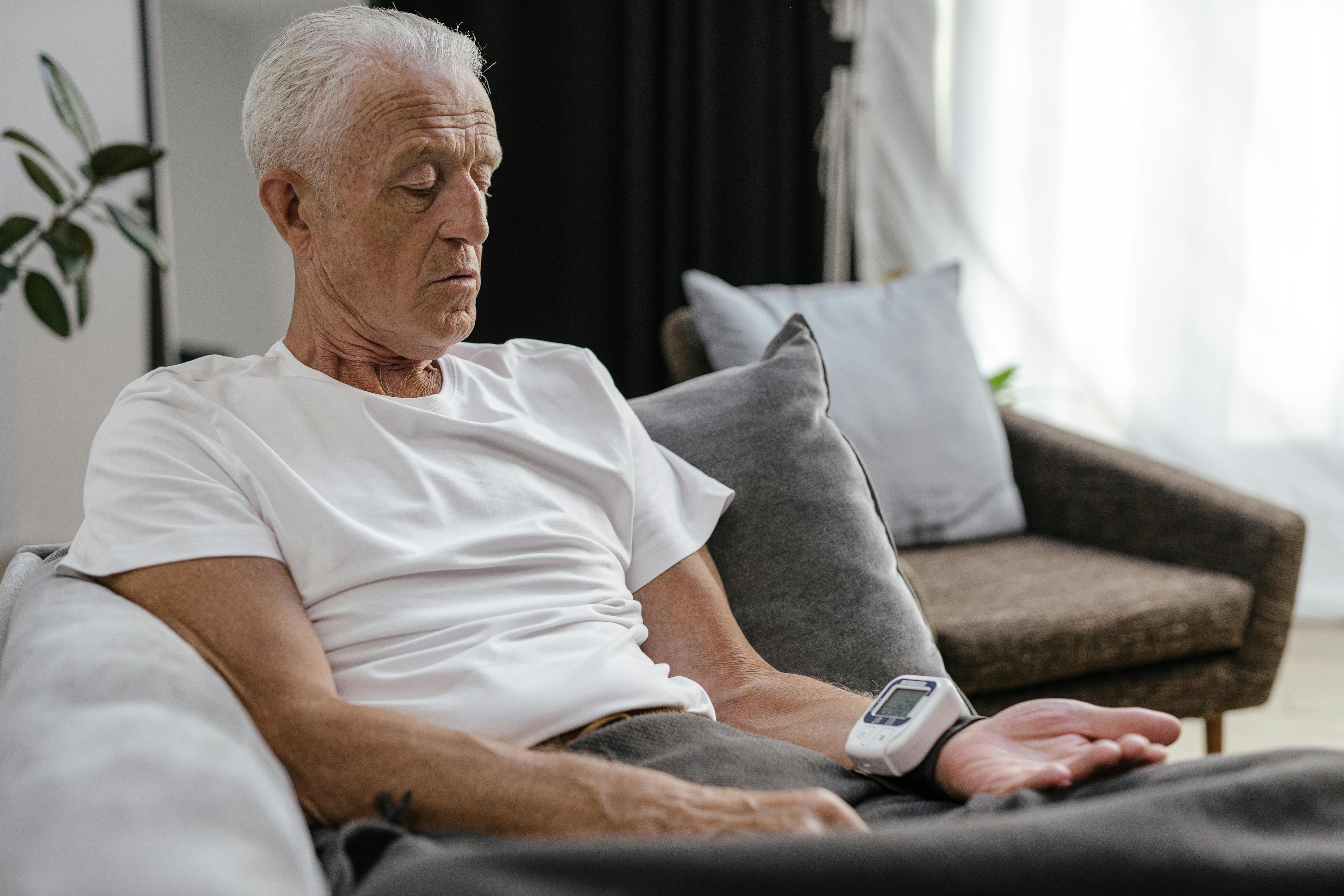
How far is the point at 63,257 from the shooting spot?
2896 millimetres

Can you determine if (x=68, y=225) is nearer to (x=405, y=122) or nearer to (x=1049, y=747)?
(x=405, y=122)

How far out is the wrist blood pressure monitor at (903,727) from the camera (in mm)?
945

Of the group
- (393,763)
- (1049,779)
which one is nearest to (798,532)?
(1049,779)

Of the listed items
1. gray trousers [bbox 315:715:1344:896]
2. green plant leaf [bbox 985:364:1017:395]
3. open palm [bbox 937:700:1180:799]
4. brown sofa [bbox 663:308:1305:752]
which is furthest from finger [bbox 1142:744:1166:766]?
green plant leaf [bbox 985:364:1017:395]

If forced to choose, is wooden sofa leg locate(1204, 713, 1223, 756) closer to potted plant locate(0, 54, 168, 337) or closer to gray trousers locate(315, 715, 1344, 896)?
gray trousers locate(315, 715, 1344, 896)

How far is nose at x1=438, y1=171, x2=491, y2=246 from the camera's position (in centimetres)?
114

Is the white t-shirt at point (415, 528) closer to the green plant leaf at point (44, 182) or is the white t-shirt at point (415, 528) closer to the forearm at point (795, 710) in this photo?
the forearm at point (795, 710)

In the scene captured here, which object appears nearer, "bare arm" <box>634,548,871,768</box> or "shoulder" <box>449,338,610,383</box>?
"bare arm" <box>634,548,871,768</box>

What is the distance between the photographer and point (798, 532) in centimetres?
134

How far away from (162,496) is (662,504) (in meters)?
0.53

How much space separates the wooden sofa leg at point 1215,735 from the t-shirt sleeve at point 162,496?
1653 mm

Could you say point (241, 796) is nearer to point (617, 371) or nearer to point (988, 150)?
point (617, 371)

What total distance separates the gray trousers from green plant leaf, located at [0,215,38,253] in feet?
8.77

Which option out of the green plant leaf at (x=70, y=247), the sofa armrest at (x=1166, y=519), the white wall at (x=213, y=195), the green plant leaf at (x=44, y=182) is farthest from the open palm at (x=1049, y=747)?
the white wall at (x=213, y=195)
